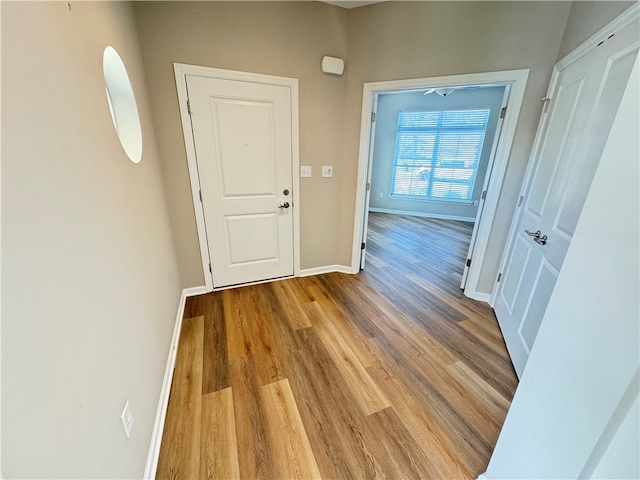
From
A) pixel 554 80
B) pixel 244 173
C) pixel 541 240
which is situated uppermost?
pixel 554 80

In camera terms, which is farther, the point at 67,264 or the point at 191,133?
the point at 191,133

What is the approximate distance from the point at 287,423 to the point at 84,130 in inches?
62.5

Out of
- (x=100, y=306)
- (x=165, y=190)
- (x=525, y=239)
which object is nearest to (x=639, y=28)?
(x=525, y=239)

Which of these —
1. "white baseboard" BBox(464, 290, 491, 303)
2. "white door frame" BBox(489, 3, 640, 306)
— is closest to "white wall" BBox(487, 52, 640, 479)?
"white door frame" BBox(489, 3, 640, 306)

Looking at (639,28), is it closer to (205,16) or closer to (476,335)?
(476,335)

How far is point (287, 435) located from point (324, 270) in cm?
191

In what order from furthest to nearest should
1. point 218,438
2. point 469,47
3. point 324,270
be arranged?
point 324,270 < point 469,47 < point 218,438

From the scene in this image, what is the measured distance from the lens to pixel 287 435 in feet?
4.33

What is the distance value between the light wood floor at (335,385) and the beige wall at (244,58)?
90cm

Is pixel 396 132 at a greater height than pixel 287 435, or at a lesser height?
greater

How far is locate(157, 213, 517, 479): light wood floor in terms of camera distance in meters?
1.22

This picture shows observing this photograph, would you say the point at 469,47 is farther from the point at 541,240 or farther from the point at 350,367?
the point at 350,367

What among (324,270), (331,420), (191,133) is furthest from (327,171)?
(331,420)

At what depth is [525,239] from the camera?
1975 mm
